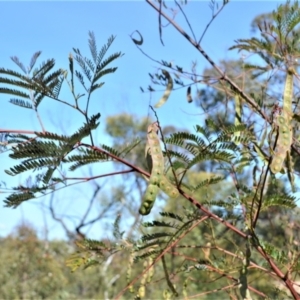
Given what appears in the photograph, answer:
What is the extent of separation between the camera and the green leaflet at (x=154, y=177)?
71cm

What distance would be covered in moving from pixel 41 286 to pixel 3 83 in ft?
17.4

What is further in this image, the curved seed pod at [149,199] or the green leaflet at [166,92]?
the green leaflet at [166,92]

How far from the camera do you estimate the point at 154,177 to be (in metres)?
0.72

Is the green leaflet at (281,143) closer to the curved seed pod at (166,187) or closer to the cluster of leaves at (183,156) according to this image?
the cluster of leaves at (183,156)

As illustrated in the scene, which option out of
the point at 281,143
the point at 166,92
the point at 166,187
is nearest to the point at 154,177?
the point at 166,187

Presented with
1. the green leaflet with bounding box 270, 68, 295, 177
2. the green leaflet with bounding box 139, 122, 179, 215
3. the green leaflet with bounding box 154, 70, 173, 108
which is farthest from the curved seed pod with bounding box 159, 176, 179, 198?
the green leaflet with bounding box 154, 70, 173, 108

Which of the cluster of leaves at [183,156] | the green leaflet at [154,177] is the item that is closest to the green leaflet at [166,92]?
the cluster of leaves at [183,156]

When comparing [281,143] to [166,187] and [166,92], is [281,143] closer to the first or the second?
[166,187]

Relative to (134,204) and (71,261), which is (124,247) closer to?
(71,261)

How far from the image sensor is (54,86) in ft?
2.68

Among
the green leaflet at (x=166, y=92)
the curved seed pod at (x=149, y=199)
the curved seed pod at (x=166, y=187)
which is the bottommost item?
the curved seed pod at (x=149, y=199)

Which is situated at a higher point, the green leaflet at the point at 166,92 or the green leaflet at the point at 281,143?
the green leaflet at the point at 166,92

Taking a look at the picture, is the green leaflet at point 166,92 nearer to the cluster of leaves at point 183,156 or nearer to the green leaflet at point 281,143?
the cluster of leaves at point 183,156

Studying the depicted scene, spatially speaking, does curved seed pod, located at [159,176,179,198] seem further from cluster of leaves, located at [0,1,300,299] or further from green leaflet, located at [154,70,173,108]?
Answer: green leaflet, located at [154,70,173,108]
